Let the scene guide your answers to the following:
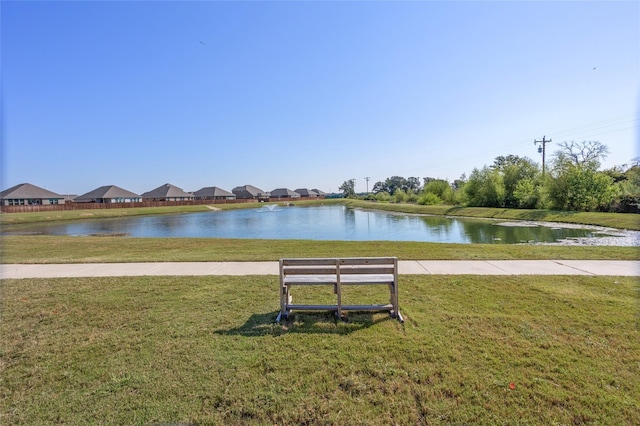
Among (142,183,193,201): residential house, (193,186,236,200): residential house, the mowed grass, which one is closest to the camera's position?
the mowed grass

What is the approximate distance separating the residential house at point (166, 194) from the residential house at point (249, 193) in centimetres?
2479

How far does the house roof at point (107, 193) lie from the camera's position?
245ft

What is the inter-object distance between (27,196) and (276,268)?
80175mm

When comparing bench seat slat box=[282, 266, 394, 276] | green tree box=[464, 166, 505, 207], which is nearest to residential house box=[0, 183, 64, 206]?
bench seat slat box=[282, 266, 394, 276]

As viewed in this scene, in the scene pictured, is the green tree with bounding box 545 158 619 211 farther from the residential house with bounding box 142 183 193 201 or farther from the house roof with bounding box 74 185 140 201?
the house roof with bounding box 74 185 140 201

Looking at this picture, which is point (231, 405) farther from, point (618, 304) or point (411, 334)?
point (618, 304)

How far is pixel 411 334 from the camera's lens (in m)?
4.11

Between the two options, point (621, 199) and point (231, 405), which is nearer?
point (231, 405)

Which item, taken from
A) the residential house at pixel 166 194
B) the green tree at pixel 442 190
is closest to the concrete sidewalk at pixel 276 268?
the green tree at pixel 442 190

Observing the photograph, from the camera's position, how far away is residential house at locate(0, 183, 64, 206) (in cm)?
6006

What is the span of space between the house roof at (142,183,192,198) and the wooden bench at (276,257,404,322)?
299ft

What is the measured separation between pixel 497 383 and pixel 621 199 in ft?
111

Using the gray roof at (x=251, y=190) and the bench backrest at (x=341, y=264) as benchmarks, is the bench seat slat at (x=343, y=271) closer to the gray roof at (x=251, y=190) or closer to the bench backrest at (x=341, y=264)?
the bench backrest at (x=341, y=264)

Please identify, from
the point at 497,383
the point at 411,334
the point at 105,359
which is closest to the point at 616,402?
the point at 497,383
